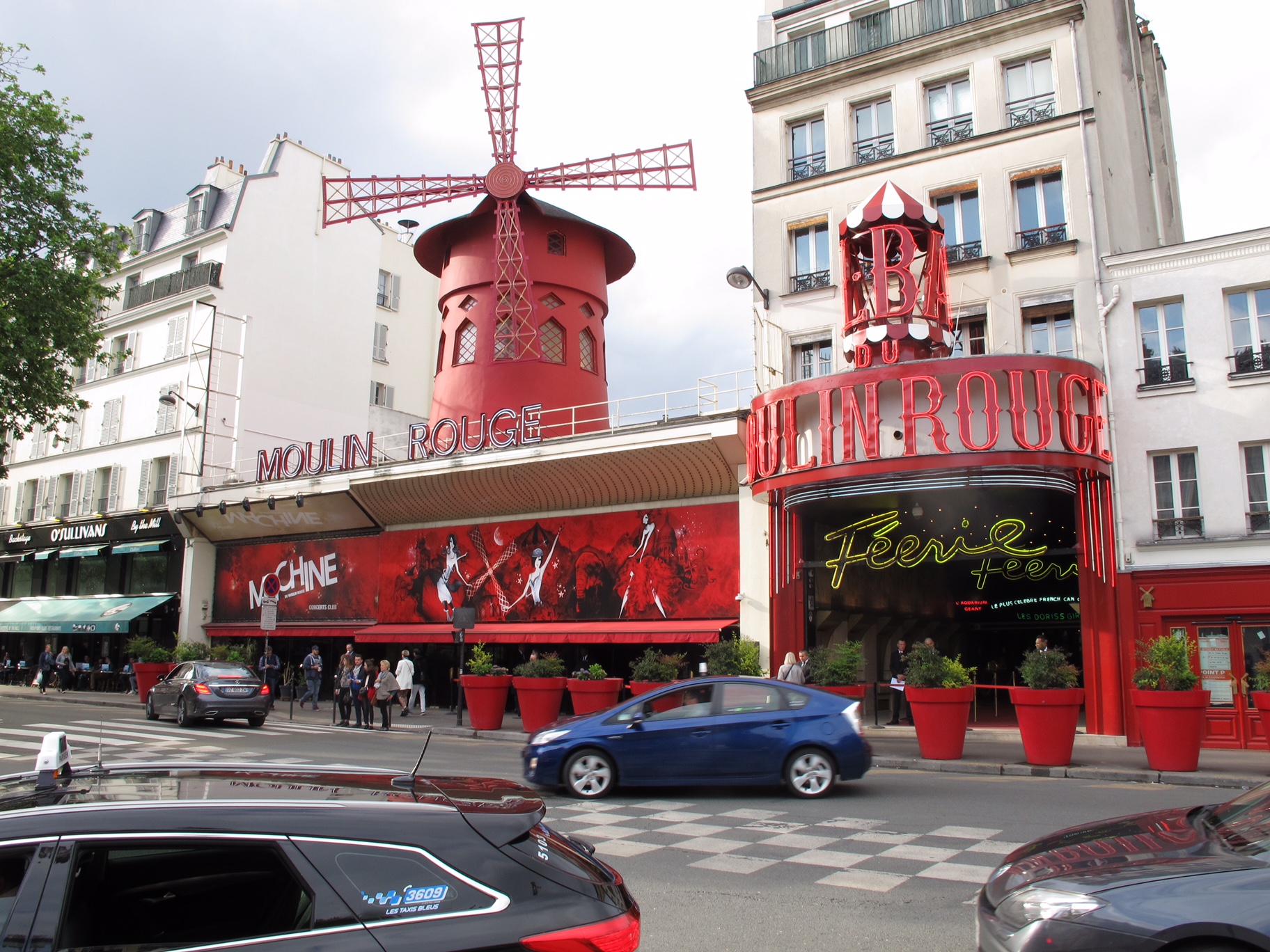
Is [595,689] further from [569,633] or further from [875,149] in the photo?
[875,149]

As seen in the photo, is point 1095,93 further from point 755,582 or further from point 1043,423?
point 755,582

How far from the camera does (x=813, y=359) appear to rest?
1888cm

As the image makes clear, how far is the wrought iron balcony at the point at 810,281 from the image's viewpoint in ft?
61.8

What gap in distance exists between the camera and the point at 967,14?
18.1 meters

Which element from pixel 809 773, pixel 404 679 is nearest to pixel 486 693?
pixel 404 679

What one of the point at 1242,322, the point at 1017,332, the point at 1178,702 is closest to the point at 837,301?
the point at 1017,332

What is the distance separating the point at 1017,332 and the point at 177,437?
969 inches

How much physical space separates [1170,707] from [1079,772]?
4.32 feet

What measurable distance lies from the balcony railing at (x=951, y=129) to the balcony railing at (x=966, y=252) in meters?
2.00

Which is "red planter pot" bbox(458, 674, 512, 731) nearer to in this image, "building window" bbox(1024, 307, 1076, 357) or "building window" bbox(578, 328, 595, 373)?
"building window" bbox(578, 328, 595, 373)

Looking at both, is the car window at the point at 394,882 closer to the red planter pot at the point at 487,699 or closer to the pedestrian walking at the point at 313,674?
the red planter pot at the point at 487,699

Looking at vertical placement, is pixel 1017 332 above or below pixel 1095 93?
below

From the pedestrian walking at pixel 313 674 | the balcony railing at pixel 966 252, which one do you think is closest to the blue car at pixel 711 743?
A: the balcony railing at pixel 966 252

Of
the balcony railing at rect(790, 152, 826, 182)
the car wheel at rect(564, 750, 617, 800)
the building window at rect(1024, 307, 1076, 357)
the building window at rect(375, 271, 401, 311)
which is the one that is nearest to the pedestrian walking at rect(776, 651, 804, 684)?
the car wheel at rect(564, 750, 617, 800)
